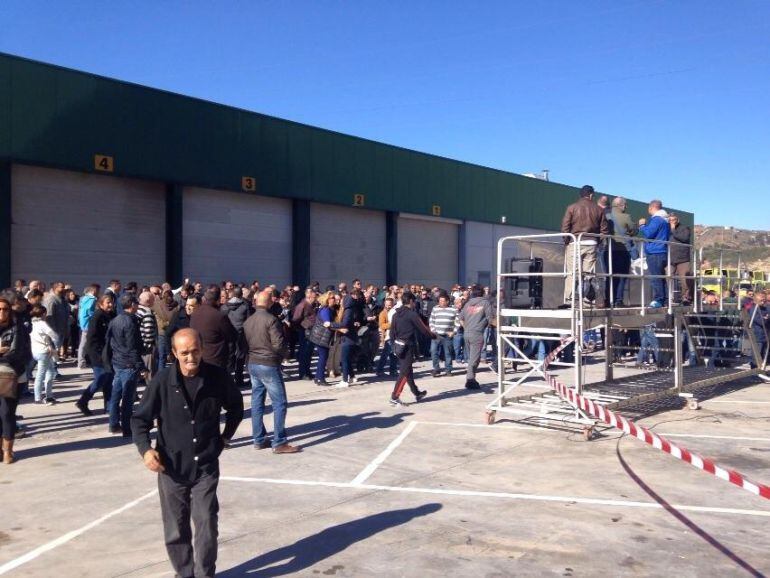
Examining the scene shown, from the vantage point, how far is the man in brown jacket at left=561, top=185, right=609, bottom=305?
9.87 meters

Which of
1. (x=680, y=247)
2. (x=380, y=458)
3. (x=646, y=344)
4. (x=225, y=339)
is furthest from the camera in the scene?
(x=646, y=344)

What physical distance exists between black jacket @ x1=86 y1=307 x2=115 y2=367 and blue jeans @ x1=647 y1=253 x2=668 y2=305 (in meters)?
8.74

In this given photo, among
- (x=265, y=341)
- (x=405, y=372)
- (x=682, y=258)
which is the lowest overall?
(x=405, y=372)

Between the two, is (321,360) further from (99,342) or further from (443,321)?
(99,342)

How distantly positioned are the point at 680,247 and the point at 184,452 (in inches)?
429

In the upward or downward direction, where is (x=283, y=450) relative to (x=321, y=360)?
downward

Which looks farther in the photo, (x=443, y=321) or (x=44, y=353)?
(x=443, y=321)

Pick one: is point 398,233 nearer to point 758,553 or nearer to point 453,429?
point 453,429

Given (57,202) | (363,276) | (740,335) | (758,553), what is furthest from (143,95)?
(758,553)

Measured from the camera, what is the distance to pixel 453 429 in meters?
9.95

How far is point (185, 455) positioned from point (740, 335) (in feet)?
41.5

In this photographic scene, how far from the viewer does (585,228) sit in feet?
33.0

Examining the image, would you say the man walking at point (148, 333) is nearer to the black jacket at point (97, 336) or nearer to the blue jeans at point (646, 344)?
the black jacket at point (97, 336)

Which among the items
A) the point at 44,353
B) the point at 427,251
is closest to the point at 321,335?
the point at 44,353
